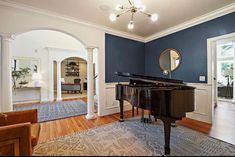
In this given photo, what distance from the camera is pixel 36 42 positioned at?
6379mm

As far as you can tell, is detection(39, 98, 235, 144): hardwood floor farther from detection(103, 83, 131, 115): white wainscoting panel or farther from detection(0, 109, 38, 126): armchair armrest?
detection(0, 109, 38, 126): armchair armrest

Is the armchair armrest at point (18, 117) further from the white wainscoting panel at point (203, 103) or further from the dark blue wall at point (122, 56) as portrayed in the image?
the white wainscoting panel at point (203, 103)

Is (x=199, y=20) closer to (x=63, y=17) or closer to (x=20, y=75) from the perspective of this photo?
(x=63, y=17)

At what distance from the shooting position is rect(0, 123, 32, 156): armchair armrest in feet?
4.68

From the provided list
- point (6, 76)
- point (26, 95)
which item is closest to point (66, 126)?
point (6, 76)

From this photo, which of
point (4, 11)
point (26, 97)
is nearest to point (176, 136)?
point (4, 11)

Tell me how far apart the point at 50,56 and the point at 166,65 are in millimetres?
5683

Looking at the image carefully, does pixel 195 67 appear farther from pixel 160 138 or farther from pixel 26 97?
pixel 26 97

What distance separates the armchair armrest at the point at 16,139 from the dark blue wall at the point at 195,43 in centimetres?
393

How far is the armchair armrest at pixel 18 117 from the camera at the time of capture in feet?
6.40

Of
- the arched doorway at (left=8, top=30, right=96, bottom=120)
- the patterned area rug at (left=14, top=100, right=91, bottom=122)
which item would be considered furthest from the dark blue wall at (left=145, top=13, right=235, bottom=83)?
the arched doorway at (left=8, top=30, right=96, bottom=120)

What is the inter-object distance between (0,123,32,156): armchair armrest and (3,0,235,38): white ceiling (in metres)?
2.47

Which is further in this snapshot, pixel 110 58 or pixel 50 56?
pixel 50 56

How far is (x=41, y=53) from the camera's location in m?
→ 6.51
